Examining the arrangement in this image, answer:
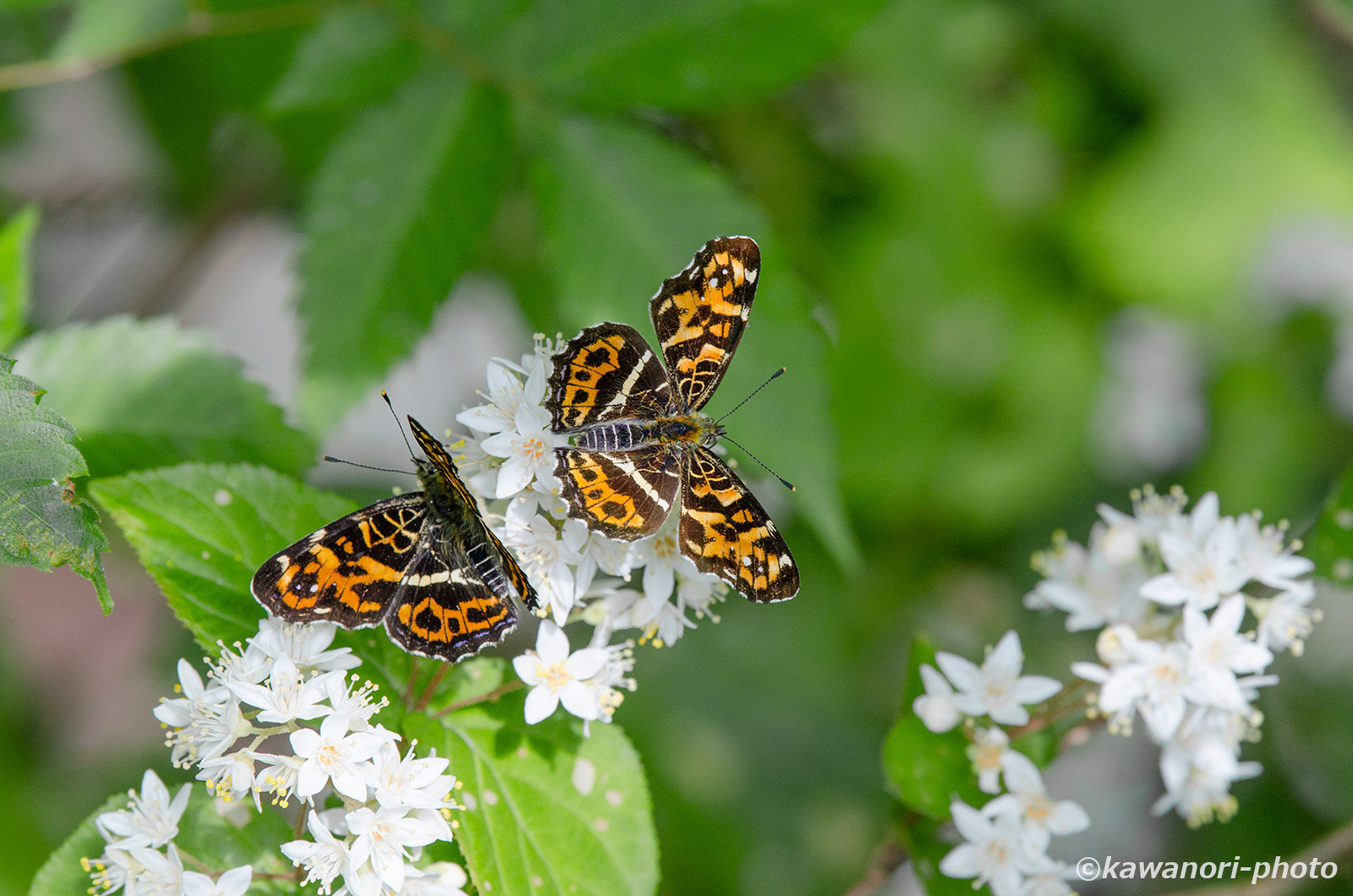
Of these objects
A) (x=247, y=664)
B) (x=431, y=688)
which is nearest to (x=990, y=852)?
(x=431, y=688)

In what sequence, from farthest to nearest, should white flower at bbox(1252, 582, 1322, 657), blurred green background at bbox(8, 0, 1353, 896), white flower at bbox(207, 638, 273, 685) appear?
blurred green background at bbox(8, 0, 1353, 896) < white flower at bbox(1252, 582, 1322, 657) < white flower at bbox(207, 638, 273, 685)

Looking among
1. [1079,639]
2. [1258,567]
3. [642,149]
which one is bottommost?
[1079,639]

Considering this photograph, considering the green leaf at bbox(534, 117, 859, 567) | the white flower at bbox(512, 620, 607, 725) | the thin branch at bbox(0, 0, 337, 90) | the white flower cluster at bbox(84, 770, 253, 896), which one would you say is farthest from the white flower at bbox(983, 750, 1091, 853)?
the thin branch at bbox(0, 0, 337, 90)

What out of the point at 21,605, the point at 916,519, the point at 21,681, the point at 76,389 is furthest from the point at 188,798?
the point at 21,605

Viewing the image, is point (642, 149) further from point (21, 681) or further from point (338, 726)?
point (21, 681)

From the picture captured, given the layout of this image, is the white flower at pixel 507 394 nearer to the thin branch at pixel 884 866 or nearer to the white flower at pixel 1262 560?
the thin branch at pixel 884 866

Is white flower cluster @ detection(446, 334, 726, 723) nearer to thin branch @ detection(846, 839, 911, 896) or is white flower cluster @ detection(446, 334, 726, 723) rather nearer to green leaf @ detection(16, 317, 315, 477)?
green leaf @ detection(16, 317, 315, 477)

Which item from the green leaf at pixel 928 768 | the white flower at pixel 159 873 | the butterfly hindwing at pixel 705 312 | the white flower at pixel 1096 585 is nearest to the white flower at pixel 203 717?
the white flower at pixel 159 873
